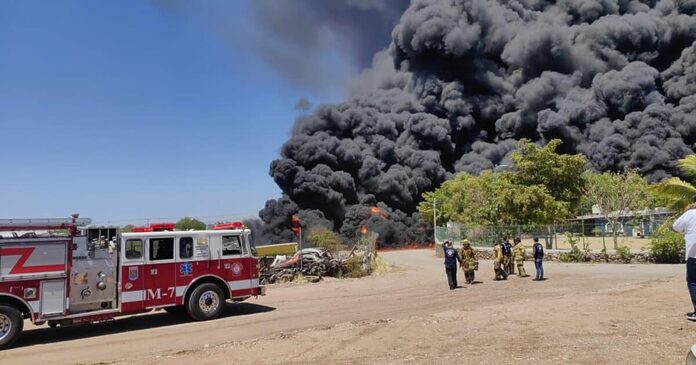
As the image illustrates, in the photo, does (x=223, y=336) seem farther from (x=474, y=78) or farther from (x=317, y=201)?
(x=474, y=78)

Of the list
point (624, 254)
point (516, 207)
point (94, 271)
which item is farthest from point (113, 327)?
point (516, 207)

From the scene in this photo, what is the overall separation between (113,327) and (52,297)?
6.14ft

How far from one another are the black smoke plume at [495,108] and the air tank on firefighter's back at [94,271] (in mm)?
44180

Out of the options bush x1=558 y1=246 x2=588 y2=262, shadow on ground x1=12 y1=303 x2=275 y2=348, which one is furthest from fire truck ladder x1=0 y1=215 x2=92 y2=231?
bush x1=558 y1=246 x2=588 y2=262

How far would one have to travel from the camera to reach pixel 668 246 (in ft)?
77.8

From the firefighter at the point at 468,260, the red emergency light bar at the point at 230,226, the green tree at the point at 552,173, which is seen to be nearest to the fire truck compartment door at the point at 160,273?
the red emergency light bar at the point at 230,226

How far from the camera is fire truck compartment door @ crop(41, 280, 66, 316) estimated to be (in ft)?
35.0

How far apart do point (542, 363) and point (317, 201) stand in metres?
52.6

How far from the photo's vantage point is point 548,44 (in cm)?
7112

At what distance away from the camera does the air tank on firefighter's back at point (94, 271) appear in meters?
11.1

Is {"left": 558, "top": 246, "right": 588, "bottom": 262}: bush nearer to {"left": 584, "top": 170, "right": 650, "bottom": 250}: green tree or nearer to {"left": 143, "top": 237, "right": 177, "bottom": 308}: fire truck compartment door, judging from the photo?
{"left": 584, "top": 170, "right": 650, "bottom": 250}: green tree

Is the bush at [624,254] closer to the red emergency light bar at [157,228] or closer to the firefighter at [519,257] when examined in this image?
the firefighter at [519,257]

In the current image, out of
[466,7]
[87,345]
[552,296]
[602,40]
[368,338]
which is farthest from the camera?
[466,7]

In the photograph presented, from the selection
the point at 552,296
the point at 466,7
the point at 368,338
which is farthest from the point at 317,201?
the point at 368,338
